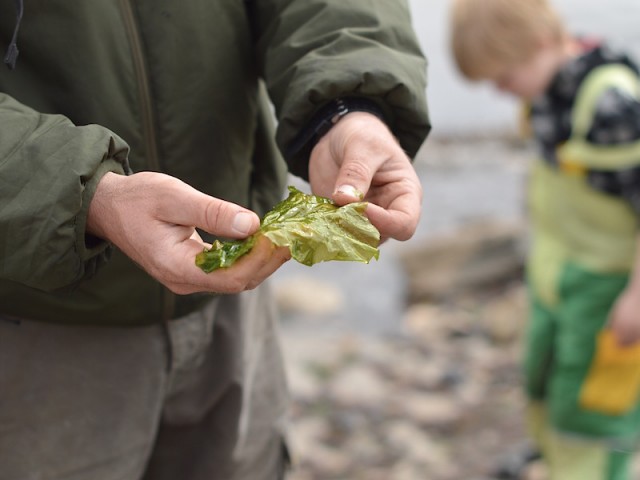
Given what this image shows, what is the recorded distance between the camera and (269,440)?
2287 millimetres

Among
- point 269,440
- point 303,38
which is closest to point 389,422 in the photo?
point 269,440

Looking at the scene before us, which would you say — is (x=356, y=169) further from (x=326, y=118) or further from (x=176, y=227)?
(x=176, y=227)

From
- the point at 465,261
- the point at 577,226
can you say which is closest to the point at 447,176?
the point at 465,261

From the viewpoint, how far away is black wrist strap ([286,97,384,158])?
1764 millimetres

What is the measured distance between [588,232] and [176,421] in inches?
84.6

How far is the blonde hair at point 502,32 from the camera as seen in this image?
374 cm

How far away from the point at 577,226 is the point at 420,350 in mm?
2553

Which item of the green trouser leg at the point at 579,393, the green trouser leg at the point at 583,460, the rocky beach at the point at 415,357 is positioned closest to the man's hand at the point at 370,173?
the green trouser leg at the point at 579,393

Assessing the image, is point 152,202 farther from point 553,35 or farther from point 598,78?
point 553,35

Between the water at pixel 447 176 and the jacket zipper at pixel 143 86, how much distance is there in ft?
10.2

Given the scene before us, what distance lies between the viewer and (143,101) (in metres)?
1.76

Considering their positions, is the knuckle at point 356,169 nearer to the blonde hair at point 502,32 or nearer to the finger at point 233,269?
the finger at point 233,269

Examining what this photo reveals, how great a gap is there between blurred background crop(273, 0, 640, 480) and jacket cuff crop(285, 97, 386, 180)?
7.72 ft

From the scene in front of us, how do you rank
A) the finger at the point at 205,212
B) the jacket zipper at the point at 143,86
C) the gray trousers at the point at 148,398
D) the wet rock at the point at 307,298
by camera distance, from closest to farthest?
the finger at the point at 205,212 → the jacket zipper at the point at 143,86 → the gray trousers at the point at 148,398 → the wet rock at the point at 307,298
